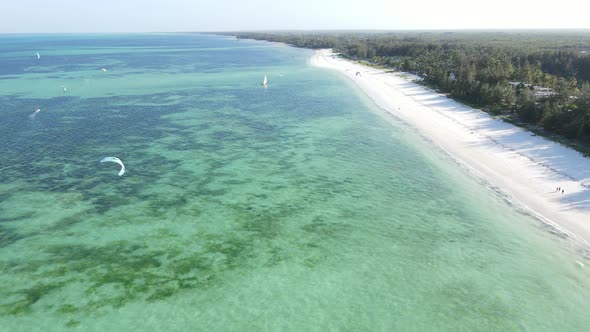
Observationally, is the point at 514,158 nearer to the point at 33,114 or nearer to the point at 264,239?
the point at 264,239

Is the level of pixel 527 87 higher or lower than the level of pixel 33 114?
higher

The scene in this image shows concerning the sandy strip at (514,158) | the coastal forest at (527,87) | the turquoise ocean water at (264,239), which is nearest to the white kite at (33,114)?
the turquoise ocean water at (264,239)

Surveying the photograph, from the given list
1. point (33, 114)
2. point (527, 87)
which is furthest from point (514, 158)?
point (33, 114)

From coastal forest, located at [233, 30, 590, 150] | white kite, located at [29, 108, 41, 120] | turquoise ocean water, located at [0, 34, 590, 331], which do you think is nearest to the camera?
turquoise ocean water, located at [0, 34, 590, 331]

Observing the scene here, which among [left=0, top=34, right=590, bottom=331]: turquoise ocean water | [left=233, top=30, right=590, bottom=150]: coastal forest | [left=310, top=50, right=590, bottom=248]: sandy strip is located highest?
[left=233, top=30, right=590, bottom=150]: coastal forest

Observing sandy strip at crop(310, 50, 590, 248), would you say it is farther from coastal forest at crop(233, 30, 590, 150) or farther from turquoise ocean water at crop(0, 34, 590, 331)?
coastal forest at crop(233, 30, 590, 150)

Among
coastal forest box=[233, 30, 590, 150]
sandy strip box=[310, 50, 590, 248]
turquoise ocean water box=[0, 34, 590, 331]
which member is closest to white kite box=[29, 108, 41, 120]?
turquoise ocean water box=[0, 34, 590, 331]
